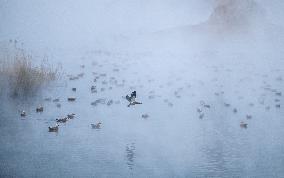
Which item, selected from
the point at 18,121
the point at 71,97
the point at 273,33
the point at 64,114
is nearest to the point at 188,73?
the point at 71,97

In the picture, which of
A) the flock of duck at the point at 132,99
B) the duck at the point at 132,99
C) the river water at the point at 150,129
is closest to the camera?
the river water at the point at 150,129

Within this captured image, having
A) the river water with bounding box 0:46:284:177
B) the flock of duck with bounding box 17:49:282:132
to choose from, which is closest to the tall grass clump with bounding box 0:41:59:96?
the river water with bounding box 0:46:284:177

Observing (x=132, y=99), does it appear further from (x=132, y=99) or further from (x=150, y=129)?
(x=150, y=129)

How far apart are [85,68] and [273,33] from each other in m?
21.9

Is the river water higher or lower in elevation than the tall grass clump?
lower

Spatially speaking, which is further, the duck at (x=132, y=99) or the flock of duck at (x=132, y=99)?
the duck at (x=132, y=99)

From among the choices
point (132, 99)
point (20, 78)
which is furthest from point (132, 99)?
point (20, 78)

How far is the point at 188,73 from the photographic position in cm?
2122

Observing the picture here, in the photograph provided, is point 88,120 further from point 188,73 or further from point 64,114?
point 188,73

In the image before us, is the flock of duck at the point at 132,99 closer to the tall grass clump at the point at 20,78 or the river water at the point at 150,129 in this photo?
the river water at the point at 150,129

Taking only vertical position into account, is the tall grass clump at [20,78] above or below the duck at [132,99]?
above

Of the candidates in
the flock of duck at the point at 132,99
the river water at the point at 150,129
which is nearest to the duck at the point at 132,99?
the flock of duck at the point at 132,99

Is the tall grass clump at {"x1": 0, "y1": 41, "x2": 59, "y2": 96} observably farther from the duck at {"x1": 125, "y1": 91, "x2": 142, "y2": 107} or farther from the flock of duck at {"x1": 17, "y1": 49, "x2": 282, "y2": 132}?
the duck at {"x1": 125, "y1": 91, "x2": 142, "y2": 107}

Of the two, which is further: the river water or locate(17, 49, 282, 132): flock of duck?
locate(17, 49, 282, 132): flock of duck
